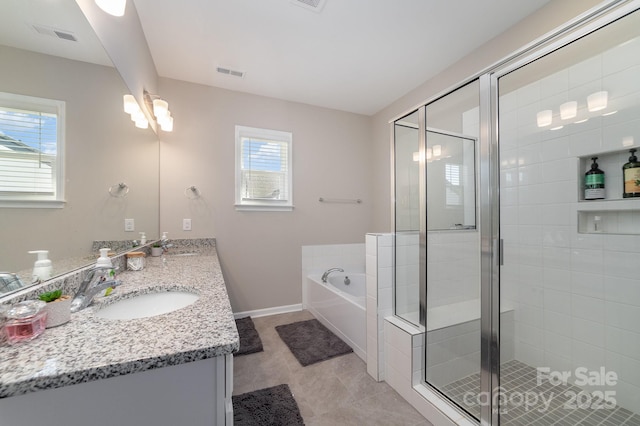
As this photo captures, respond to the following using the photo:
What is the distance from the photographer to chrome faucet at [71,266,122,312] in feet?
3.02

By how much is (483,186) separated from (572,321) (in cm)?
124

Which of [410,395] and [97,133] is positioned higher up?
[97,133]

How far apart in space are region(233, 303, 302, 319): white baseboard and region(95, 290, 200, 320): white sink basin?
66.0 inches

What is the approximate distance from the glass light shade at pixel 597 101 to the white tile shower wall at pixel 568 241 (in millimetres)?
27

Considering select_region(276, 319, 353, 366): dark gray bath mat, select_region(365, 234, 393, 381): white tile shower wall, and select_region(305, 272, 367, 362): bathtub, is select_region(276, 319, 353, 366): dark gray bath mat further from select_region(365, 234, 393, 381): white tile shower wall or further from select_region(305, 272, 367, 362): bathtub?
select_region(365, 234, 393, 381): white tile shower wall

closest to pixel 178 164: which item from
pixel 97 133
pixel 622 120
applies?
pixel 97 133

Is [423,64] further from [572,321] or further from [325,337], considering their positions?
[325,337]

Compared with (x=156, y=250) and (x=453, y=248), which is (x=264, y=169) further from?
(x=453, y=248)

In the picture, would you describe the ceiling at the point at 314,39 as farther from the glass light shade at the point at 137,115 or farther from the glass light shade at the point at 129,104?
the glass light shade at the point at 137,115

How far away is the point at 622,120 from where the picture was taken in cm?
146

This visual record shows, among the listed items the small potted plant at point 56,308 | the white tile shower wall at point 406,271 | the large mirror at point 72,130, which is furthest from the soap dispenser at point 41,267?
the white tile shower wall at point 406,271

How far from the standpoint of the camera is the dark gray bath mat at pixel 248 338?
212 centimetres

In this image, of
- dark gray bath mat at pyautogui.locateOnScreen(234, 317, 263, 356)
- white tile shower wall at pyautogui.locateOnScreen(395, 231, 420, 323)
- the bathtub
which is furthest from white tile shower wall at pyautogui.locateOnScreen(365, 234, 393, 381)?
dark gray bath mat at pyautogui.locateOnScreen(234, 317, 263, 356)

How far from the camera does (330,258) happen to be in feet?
10.6
